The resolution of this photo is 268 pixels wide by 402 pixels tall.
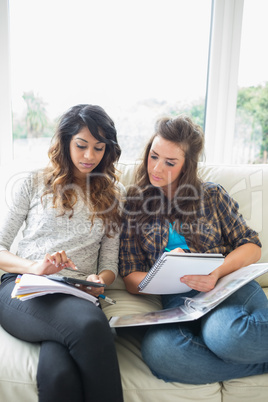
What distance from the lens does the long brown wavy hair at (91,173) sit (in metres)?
1.32

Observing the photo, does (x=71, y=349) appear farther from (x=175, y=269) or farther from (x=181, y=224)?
(x=181, y=224)

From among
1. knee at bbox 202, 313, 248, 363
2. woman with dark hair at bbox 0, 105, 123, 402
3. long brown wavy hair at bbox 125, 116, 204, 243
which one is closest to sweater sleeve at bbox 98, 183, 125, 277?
woman with dark hair at bbox 0, 105, 123, 402

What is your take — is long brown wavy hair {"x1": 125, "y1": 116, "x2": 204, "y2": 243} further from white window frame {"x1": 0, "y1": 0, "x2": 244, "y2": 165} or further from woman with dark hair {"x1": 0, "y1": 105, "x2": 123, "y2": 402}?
white window frame {"x1": 0, "y1": 0, "x2": 244, "y2": 165}

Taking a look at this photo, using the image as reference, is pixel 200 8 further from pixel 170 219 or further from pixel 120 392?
pixel 120 392

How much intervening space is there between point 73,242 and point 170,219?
37cm

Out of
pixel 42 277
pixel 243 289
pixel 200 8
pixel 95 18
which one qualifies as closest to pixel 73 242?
pixel 42 277

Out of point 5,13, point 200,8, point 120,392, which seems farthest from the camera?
point 200,8

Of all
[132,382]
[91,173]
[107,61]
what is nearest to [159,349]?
[132,382]

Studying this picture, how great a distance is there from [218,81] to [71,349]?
1667 millimetres

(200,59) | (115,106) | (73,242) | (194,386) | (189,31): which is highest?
(189,31)

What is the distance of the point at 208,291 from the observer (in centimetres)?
122

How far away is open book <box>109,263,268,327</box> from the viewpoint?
42.9 inches

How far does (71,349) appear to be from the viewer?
98 centimetres

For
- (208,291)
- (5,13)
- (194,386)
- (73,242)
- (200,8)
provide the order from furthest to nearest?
(200,8) → (5,13) → (73,242) → (208,291) → (194,386)
